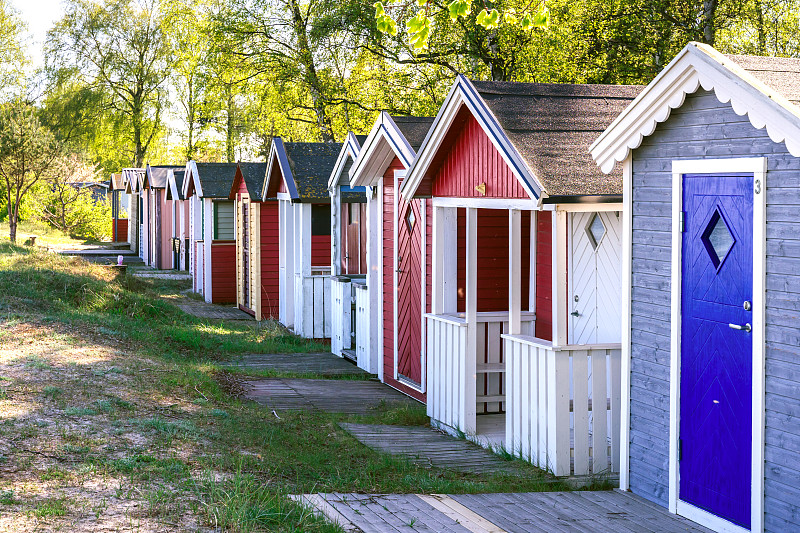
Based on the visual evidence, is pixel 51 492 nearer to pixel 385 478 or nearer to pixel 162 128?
pixel 385 478

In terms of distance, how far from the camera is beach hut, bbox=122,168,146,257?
37500 mm

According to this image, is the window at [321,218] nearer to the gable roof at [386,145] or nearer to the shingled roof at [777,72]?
the gable roof at [386,145]

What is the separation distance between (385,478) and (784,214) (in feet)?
11.6

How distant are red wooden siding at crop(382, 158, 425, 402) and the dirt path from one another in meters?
2.95

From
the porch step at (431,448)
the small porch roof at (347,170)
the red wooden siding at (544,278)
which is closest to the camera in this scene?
the porch step at (431,448)

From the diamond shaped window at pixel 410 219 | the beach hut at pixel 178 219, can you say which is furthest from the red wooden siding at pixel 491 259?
the beach hut at pixel 178 219

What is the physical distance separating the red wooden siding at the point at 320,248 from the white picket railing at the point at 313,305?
0.52m

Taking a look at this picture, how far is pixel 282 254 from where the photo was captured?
1731 centimetres

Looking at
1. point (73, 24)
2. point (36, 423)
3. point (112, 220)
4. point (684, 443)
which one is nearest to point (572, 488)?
point (684, 443)

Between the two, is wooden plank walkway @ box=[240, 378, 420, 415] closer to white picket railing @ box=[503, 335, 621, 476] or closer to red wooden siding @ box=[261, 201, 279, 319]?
white picket railing @ box=[503, 335, 621, 476]

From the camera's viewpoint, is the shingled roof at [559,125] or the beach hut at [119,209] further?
the beach hut at [119,209]

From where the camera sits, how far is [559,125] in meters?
7.84

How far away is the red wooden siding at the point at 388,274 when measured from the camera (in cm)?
1198

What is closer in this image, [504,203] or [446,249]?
[504,203]
